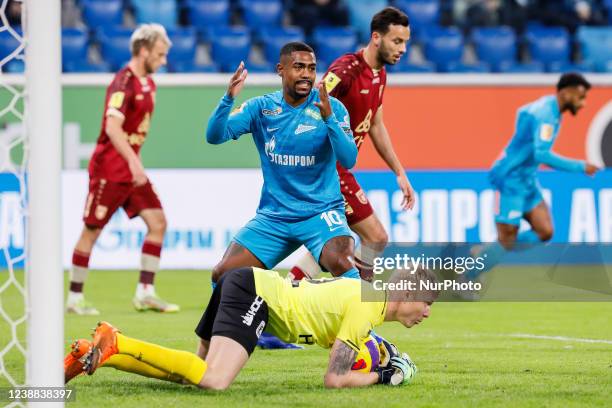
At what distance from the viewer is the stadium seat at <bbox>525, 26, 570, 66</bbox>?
17672 mm

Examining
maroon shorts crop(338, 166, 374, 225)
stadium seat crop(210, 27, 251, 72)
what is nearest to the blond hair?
maroon shorts crop(338, 166, 374, 225)

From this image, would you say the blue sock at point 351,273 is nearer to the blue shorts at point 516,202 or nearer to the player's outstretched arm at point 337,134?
the player's outstretched arm at point 337,134

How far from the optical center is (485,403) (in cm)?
562

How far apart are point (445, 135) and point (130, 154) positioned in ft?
21.1

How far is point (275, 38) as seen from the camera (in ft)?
55.3

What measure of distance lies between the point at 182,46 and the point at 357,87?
851 cm

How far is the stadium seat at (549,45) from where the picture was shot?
1767 centimetres

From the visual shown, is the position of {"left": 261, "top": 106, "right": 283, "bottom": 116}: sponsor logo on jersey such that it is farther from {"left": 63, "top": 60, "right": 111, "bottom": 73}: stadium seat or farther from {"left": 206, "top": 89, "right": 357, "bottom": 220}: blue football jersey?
{"left": 63, "top": 60, "right": 111, "bottom": 73}: stadium seat

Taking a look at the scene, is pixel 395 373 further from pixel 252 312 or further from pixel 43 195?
pixel 43 195

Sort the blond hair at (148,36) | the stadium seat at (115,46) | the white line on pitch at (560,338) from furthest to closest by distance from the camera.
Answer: the stadium seat at (115,46) → the blond hair at (148,36) → the white line on pitch at (560,338)

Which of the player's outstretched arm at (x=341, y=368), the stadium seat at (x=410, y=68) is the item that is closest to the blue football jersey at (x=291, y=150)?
the player's outstretched arm at (x=341, y=368)

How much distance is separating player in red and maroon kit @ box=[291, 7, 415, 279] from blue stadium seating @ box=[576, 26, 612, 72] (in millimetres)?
9593

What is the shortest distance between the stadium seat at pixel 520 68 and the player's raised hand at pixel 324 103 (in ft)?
34.3

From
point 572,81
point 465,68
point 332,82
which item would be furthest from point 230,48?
point 332,82
